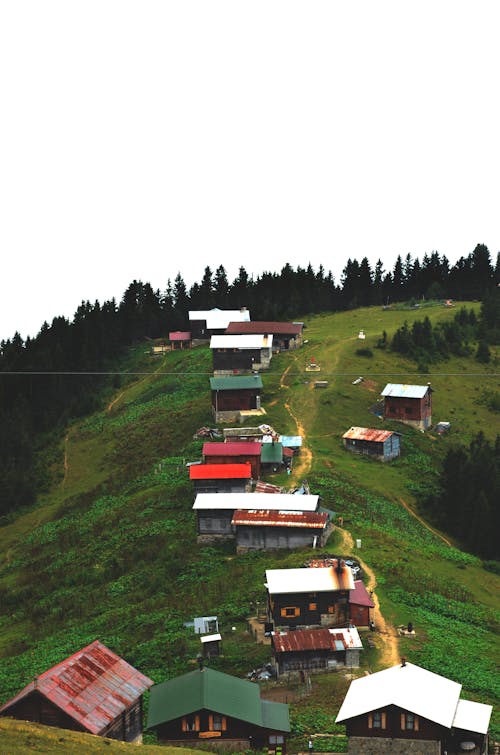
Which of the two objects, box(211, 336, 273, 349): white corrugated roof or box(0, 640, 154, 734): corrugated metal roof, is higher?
box(211, 336, 273, 349): white corrugated roof

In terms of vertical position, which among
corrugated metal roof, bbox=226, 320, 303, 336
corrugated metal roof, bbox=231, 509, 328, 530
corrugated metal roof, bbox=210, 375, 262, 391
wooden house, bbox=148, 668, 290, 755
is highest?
corrugated metal roof, bbox=226, 320, 303, 336

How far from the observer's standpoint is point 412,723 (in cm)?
3081

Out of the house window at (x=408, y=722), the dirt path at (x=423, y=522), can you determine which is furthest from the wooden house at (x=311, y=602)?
the dirt path at (x=423, y=522)

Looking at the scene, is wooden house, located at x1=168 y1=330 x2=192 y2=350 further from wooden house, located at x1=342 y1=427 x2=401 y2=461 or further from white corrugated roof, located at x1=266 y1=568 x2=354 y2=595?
white corrugated roof, located at x1=266 y1=568 x2=354 y2=595

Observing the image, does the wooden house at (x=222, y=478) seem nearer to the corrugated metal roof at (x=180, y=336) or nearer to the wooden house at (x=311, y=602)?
the wooden house at (x=311, y=602)

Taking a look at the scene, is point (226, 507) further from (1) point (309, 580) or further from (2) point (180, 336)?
(2) point (180, 336)

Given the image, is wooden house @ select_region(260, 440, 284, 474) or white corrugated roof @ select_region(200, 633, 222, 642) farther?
wooden house @ select_region(260, 440, 284, 474)

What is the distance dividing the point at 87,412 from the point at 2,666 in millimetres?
59530

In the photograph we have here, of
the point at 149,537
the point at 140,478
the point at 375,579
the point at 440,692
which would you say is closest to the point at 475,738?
the point at 440,692

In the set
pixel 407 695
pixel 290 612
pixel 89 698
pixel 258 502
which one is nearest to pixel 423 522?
pixel 258 502

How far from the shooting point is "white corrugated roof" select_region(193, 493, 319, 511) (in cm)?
5644

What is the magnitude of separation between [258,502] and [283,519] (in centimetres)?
341

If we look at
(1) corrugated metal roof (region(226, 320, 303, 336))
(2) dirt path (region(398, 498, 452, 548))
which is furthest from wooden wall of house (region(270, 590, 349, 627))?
(1) corrugated metal roof (region(226, 320, 303, 336))

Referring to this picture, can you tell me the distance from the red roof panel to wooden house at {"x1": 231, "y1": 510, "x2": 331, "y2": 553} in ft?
33.1
